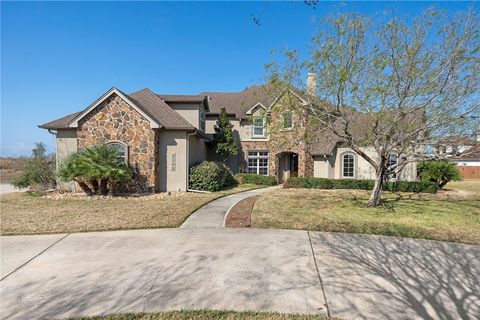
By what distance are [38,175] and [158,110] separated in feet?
25.7

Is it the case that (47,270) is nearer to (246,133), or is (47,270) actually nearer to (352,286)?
(352,286)

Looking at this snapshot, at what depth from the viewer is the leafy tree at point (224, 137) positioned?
2041 cm

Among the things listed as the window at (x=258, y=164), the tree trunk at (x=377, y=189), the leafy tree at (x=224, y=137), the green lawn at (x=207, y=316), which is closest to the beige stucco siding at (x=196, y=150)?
the leafy tree at (x=224, y=137)

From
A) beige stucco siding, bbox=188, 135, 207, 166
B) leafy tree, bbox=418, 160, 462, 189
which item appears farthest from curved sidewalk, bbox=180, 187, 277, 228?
leafy tree, bbox=418, 160, 462, 189

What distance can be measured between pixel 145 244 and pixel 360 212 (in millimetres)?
8244

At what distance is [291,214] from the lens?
9.72m

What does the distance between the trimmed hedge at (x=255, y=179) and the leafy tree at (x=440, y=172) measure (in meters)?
11.2

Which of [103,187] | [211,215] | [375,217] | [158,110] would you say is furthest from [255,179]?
[375,217]

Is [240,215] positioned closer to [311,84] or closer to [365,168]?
[311,84]

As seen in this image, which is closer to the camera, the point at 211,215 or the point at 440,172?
the point at 211,215

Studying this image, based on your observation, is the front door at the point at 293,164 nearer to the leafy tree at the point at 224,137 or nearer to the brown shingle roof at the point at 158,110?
the leafy tree at the point at 224,137

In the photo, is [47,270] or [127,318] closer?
[127,318]

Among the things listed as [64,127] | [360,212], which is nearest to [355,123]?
[360,212]

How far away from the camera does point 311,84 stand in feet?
37.7
